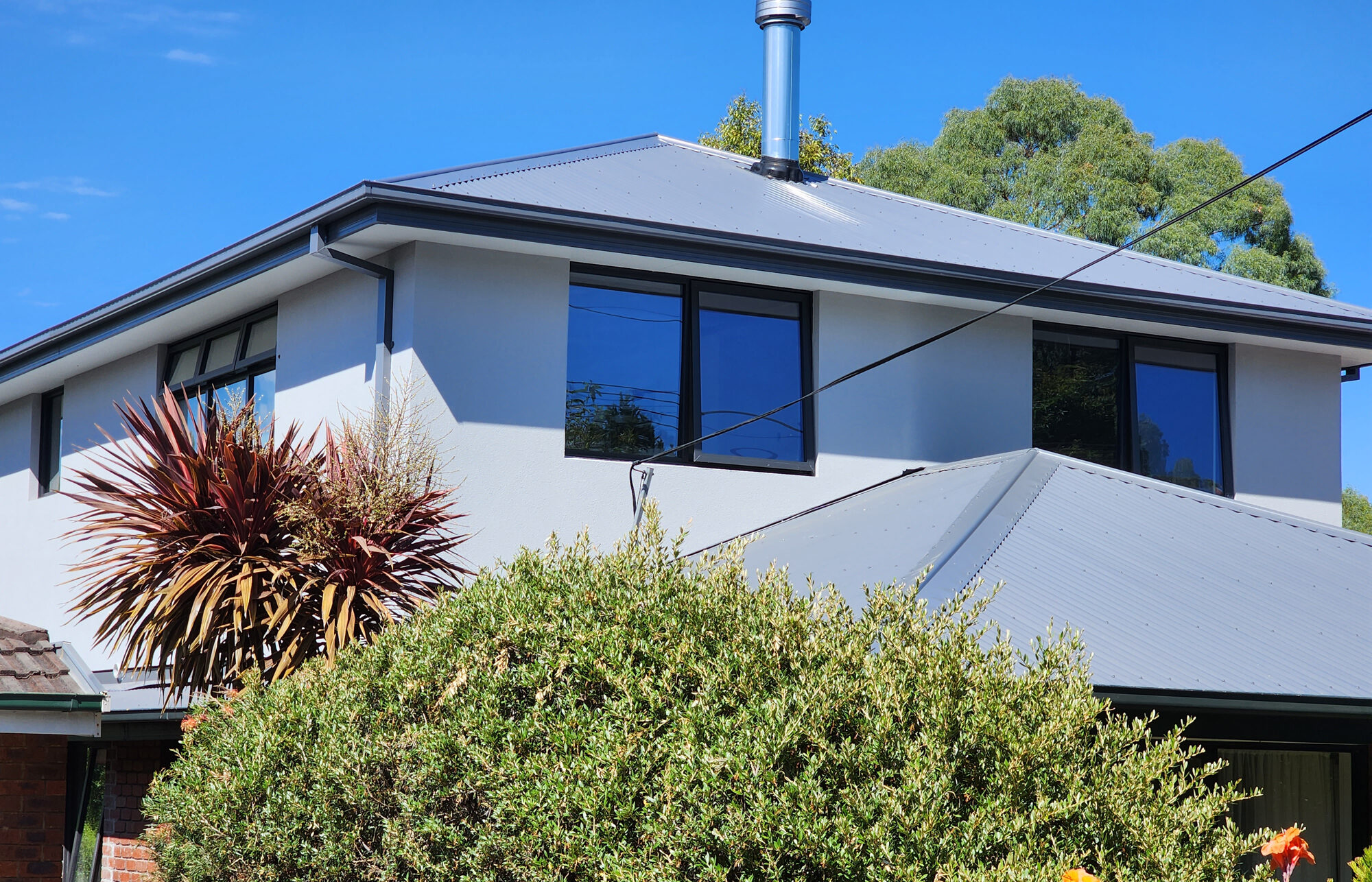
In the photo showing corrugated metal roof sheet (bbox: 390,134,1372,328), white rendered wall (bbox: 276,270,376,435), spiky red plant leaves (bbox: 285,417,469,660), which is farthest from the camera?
corrugated metal roof sheet (bbox: 390,134,1372,328)

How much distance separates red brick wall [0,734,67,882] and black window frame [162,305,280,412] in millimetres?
3706

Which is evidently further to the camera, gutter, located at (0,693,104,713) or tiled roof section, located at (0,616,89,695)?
tiled roof section, located at (0,616,89,695)

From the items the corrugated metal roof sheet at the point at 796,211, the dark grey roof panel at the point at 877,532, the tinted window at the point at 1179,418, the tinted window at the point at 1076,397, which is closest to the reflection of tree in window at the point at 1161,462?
the tinted window at the point at 1179,418

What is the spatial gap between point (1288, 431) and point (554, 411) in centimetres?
797

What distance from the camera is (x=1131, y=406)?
13359mm

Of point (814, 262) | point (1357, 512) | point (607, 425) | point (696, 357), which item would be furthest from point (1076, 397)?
point (1357, 512)

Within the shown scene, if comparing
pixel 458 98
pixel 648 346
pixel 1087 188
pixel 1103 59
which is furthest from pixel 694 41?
pixel 648 346

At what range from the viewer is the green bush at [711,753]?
182 inches

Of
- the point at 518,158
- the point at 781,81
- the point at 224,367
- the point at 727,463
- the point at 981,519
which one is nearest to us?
the point at 981,519

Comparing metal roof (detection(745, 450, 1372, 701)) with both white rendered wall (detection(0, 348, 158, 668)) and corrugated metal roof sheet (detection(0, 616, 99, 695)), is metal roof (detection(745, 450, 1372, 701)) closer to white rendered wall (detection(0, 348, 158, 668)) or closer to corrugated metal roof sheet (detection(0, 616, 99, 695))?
corrugated metal roof sheet (detection(0, 616, 99, 695))

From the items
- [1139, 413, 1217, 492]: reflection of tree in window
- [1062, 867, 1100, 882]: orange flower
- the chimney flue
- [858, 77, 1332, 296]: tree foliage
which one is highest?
[858, 77, 1332, 296]: tree foliage

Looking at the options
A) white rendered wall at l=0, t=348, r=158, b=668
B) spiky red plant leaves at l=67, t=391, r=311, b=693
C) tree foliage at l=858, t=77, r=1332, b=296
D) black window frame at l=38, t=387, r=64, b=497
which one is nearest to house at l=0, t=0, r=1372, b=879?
white rendered wall at l=0, t=348, r=158, b=668

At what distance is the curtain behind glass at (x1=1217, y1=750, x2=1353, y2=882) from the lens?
9391mm

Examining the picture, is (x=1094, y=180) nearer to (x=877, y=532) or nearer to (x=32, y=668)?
(x=877, y=532)
